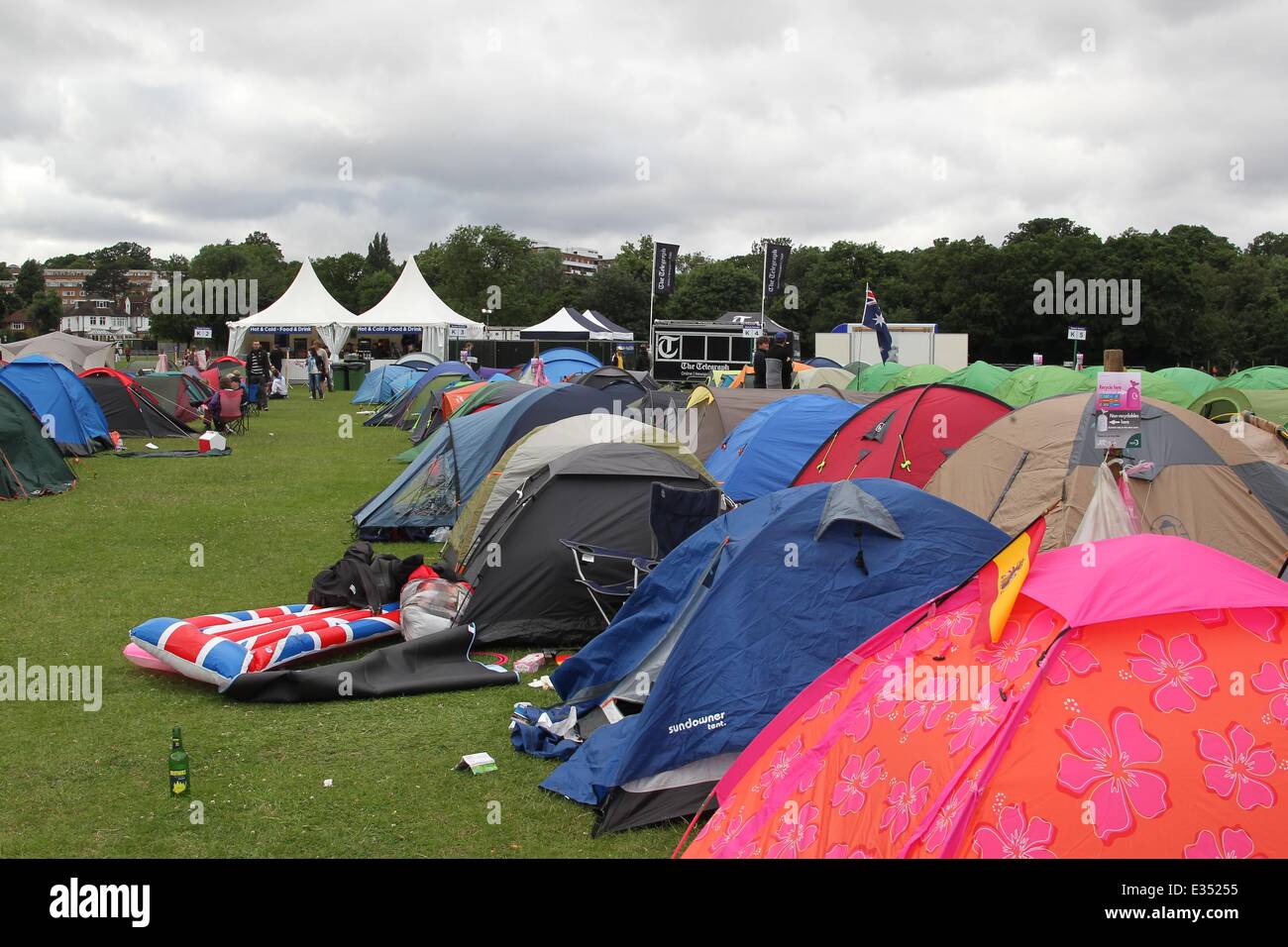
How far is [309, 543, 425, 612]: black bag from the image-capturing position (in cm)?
735

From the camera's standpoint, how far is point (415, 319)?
121 feet

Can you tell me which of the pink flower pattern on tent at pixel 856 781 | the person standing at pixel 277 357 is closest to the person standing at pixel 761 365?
the pink flower pattern on tent at pixel 856 781

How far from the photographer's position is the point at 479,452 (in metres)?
11.3

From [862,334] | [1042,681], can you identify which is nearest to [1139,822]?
[1042,681]

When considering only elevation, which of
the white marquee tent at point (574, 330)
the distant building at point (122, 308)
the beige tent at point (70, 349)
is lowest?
the beige tent at point (70, 349)

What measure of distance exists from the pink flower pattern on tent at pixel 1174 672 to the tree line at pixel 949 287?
34057mm

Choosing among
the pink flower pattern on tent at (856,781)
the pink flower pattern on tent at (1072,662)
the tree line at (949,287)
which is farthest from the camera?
the tree line at (949,287)

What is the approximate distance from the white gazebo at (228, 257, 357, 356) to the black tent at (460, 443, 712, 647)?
31.0 meters

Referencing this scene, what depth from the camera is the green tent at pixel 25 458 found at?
1273 cm

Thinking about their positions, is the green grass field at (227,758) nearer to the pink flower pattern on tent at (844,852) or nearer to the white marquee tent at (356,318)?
the pink flower pattern on tent at (844,852)

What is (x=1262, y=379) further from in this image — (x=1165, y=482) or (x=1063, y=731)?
(x=1063, y=731)

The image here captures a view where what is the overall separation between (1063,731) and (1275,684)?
2.21 ft

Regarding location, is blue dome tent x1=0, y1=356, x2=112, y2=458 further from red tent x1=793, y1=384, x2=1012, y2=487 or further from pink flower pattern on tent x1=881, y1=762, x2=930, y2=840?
pink flower pattern on tent x1=881, y1=762, x2=930, y2=840

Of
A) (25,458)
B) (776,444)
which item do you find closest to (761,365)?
(776,444)
